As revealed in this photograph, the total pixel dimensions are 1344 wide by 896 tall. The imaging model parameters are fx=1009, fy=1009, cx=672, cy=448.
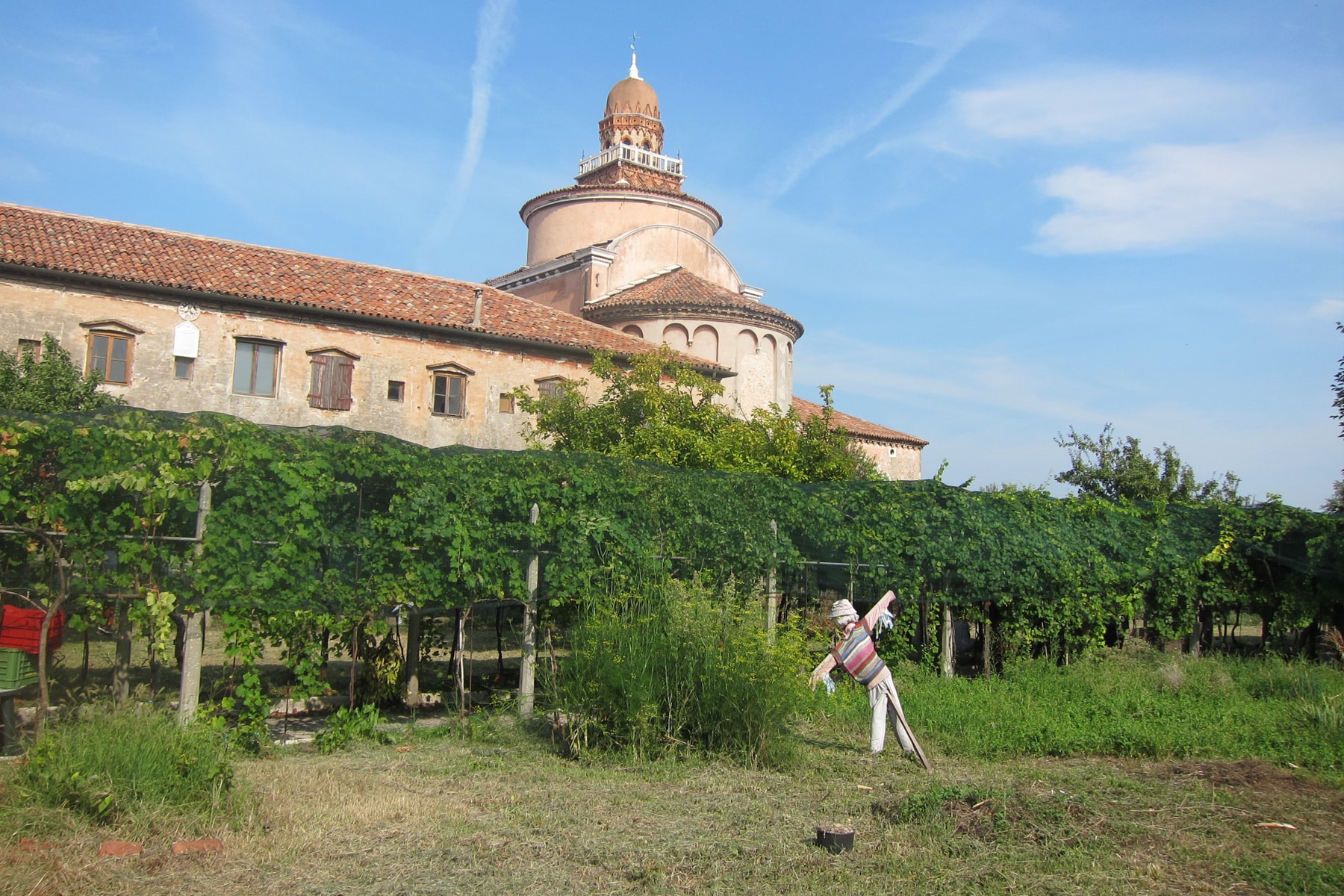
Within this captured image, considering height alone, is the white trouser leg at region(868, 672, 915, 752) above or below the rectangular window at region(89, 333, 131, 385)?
below

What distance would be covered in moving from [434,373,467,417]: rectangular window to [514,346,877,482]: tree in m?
4.27

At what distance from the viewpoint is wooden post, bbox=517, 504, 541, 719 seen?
1019 centimetres

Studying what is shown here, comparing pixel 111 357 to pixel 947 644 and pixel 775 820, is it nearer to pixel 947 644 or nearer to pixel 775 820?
pixel 947 644

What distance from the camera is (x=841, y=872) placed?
5805 millimetres

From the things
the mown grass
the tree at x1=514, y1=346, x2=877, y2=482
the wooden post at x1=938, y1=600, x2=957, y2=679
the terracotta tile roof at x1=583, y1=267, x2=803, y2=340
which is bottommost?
the mown grass

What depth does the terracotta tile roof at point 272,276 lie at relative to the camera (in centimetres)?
2112

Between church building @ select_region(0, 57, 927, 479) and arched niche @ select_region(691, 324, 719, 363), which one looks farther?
arched niche @ select_region(691, 324, 719, 363)

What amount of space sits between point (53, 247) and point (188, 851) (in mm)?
19417

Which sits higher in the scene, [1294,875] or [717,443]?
[717,443]

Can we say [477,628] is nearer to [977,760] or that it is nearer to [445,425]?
[445,425]

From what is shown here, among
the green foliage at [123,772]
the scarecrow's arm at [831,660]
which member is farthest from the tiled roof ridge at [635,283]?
the green foliage at [123,772]

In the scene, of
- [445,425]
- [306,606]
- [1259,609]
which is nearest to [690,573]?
[306,606]

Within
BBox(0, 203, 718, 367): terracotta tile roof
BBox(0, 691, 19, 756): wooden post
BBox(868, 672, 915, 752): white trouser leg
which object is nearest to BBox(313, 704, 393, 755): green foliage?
BBox(0, 691, 19, 756): wooden post

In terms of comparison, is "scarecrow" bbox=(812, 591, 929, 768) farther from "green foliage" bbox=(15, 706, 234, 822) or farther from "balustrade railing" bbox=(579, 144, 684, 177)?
"balustrade railing" bbox=(579, 144, 684, 177)
